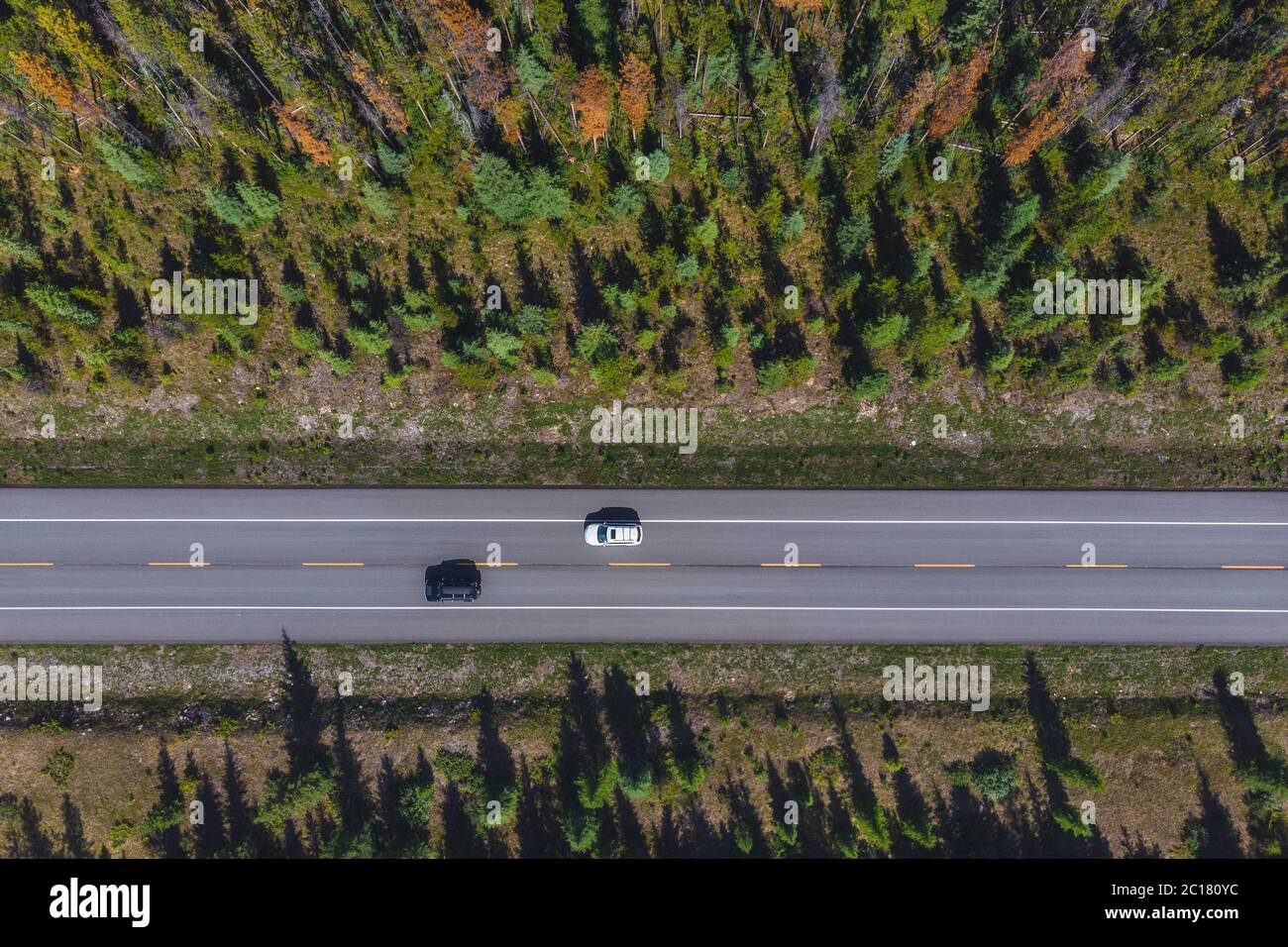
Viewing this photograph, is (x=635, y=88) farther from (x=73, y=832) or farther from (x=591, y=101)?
(x=73, y=832)

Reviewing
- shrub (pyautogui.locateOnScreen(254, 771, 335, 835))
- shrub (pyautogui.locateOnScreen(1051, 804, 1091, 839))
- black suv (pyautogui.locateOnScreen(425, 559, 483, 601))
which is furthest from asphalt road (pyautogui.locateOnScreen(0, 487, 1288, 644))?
shrub (pyautogui.locateOnScreen(1051, 804, 1091, 839))

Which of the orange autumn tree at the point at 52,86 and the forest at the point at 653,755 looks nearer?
the orange autumn tree at the point at 52,86

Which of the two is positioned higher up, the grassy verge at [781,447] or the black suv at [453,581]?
the grassy verge at [781,447]

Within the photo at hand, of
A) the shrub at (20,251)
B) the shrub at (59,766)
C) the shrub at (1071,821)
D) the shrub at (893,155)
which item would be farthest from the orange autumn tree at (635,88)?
the shrub at (59,766)

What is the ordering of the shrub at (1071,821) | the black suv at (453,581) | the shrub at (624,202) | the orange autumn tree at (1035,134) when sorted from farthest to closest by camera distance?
the shrub at (1071,821), the black suv at (453,581), the orange autumn tree at (1035,134), the shrub at (624,202)

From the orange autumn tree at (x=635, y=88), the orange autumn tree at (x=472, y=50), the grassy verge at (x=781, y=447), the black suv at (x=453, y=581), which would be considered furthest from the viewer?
the grassy verge at (x=781, y=447)

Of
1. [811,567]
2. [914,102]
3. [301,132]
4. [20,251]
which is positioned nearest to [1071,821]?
[811,567]

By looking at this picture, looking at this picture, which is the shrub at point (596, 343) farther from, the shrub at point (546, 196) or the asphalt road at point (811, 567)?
the asphalt road at point (811, 567)
